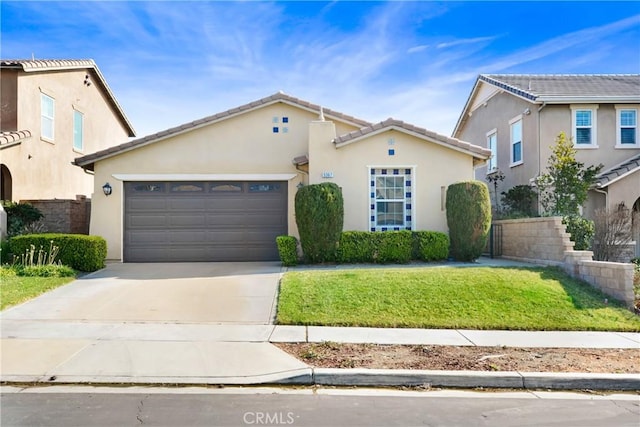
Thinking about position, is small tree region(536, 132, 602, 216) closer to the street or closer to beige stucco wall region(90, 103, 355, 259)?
beige stucco wall region(90, 103, 355, 259)

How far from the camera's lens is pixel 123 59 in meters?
14.6

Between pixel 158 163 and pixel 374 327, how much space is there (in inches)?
379

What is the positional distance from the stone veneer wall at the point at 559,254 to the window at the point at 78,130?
53.1ft

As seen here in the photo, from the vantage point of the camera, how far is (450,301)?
9.20 meters

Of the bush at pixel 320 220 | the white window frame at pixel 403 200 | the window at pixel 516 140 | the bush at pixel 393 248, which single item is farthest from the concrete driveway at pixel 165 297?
the window at pixel 516 140

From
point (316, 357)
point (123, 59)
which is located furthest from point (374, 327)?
point (123, 59)

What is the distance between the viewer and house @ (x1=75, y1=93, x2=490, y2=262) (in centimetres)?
1386

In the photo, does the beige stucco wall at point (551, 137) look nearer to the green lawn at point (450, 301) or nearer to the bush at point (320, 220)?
the green lawn at point (450, 301)

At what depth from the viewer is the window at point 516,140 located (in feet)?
61.9

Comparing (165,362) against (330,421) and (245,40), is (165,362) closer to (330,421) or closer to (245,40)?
(330,421)

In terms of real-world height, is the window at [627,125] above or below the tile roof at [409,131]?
above

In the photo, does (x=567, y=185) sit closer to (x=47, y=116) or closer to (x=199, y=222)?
(x=199, y=222)

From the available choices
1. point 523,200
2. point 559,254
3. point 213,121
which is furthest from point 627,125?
point 213,121

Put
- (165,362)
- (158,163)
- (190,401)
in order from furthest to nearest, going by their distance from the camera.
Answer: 1. (158,163)
2. (165,362)
3. (190,401)
